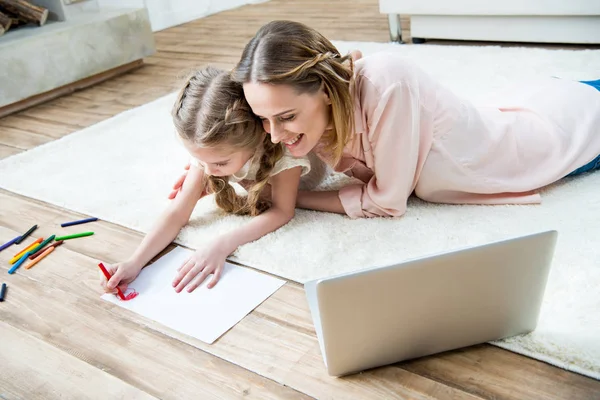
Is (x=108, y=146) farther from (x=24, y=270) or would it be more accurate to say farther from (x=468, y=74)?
(x=468, y=74)

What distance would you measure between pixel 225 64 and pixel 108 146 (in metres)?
0.94

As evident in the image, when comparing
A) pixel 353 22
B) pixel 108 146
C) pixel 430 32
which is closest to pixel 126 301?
pixel 108 146

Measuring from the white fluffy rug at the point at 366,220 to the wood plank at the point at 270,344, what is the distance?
0.14m

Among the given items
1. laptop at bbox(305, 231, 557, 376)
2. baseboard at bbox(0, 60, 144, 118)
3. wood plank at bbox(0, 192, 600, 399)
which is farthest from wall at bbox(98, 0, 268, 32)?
laptop at bbox(305, 231, 557, 376)

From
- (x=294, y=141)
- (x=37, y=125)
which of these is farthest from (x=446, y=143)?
(x=37, y=125)

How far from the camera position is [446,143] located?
1.32m

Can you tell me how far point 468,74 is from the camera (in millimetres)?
2201

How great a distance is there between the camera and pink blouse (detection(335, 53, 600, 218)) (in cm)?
125

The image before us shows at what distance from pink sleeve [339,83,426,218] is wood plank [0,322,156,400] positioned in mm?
632

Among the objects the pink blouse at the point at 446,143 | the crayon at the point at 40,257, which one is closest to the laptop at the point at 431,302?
the pink blouse at the point at 446,143

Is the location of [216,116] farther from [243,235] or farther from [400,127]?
[400,127]

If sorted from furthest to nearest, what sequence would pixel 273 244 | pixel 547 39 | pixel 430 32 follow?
pixel 430 32 → pixel 547 39 → pixel 273 244

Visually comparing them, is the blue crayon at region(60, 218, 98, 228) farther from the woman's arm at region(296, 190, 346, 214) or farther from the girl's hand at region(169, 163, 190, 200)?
the woman's arm at region(296, 190, 346, 214)

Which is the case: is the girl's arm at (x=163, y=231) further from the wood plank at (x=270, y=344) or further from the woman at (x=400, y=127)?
the woman at (x=400, y=127)
